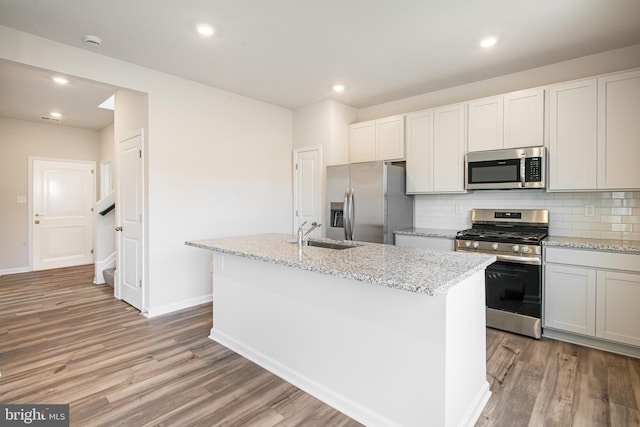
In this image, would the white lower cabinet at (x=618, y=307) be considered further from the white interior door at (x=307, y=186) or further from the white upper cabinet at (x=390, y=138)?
the white interior door at (x=307, y=186)

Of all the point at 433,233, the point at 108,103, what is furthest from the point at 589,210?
the point at 108,103

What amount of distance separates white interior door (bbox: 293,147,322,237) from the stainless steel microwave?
199 cm

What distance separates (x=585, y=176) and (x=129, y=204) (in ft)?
15.8

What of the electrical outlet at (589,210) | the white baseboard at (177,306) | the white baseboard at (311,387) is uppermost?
the electrical outlet at (589,210)

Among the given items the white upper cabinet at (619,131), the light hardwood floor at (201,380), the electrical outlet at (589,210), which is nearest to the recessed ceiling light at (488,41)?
the white upper cabinet at (619,131)

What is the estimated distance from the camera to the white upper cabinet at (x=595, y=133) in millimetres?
2791

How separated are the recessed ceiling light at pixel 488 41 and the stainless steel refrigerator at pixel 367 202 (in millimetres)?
1495

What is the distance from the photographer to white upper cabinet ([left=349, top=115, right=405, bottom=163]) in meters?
4.22

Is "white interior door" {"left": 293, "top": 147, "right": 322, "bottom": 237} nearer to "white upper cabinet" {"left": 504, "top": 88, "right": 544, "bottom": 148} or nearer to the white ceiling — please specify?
the white ceiling

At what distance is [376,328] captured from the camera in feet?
6.07

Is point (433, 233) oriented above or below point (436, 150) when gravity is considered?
below

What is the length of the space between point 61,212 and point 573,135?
26.2 feet

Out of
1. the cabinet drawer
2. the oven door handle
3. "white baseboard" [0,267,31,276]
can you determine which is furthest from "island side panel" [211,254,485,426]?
"white baseboard" [0,267,31,276]

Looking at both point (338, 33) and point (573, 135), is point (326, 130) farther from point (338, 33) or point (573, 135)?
point (573, 135)
